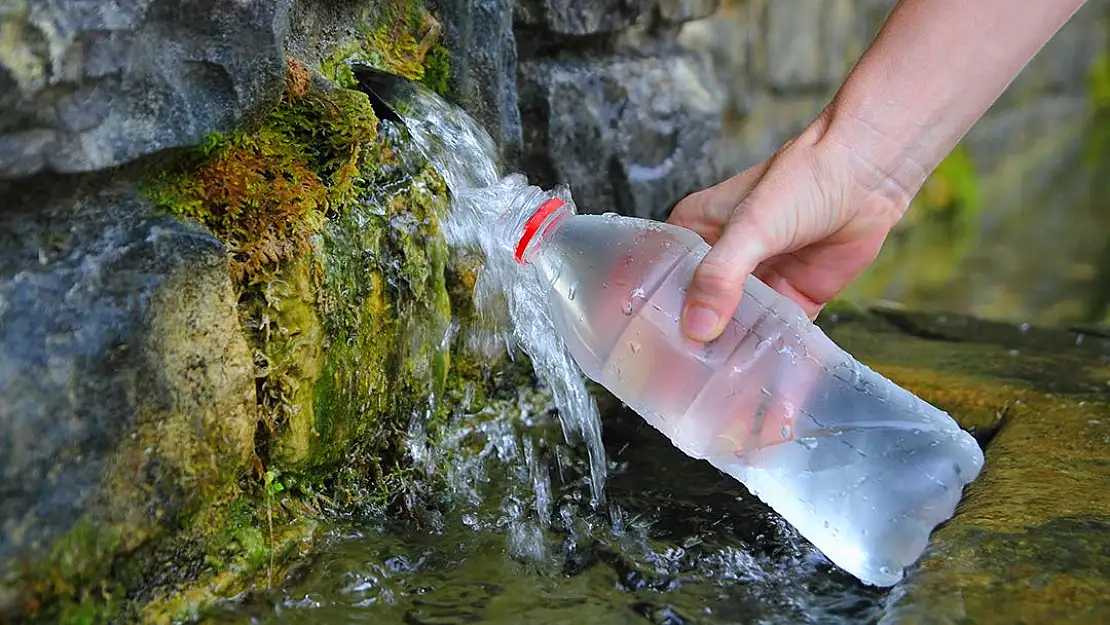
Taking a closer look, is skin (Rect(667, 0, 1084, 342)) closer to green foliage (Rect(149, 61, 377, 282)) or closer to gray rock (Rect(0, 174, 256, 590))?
green foliage (Rect(149, 61, 377, 282))

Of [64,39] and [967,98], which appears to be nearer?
[64,39]

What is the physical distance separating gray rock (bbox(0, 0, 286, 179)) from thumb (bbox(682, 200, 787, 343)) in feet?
2.08

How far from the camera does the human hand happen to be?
57.1 inches

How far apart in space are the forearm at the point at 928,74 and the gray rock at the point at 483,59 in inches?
25.6

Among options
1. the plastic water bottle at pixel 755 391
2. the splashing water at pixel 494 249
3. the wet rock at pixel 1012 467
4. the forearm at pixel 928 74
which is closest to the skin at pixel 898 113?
the forearm at pixel 928 74

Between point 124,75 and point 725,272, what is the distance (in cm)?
79

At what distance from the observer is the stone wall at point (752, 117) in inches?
90.2

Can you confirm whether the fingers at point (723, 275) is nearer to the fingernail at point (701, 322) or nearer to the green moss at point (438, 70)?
the fingernail at point (701, 322)

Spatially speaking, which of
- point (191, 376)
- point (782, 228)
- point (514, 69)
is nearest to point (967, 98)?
point (782, 228)

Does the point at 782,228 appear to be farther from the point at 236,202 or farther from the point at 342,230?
the point at 236,202

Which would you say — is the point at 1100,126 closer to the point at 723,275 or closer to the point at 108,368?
the point at 723,275

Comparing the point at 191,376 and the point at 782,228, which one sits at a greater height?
the point at 782,228

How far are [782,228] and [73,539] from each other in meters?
1.00

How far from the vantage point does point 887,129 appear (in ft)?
5.49
